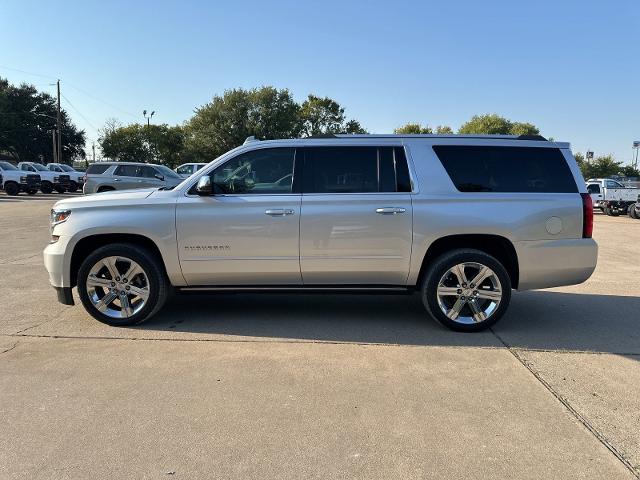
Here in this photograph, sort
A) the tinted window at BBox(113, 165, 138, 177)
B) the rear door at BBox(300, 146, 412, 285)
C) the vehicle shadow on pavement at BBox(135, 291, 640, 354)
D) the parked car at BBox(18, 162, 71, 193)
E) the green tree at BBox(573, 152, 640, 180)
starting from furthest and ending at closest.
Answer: the green tree at BBox(573, 152, 640, 180), the parked car at BBox(18, 162, 71, 193), the tinted window at BBox(113, 165, 138, 177), the rear door at BBox(300, 146, 412, 285), the vehicle shadow on pavement at BBox(135, 291, 640, 354)

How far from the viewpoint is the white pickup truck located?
24.4 metres

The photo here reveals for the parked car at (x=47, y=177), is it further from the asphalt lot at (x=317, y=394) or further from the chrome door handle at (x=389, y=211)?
the chrome door handle at (x=389, y=211)

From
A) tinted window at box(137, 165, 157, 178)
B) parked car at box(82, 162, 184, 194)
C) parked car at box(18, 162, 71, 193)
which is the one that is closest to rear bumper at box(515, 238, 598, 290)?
parked car at box(82, 162, 184, 194)

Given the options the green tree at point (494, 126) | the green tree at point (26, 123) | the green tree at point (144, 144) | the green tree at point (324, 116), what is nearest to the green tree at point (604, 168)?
the green tree at point (494, 126)

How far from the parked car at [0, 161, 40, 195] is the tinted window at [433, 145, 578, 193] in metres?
32.0

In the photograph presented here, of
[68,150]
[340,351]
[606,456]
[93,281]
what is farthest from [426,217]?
[68,150]

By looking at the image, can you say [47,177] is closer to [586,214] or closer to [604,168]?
[586,214]

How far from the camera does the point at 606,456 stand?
2.97 metres

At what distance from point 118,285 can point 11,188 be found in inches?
1237

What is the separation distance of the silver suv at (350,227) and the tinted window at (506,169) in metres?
0.01

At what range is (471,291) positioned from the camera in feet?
17.0

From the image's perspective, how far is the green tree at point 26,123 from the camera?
56.6 m

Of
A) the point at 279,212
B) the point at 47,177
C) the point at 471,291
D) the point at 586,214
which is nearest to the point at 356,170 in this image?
the point at 279,212

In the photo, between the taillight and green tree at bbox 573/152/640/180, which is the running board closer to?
the taillight
